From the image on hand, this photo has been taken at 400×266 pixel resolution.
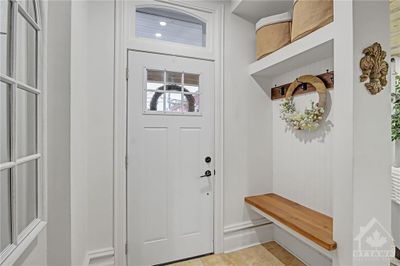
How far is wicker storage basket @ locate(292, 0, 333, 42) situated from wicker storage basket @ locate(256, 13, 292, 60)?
0.81ft

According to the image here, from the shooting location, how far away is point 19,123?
0.95 metres

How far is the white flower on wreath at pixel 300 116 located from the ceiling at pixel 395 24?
1.32 m

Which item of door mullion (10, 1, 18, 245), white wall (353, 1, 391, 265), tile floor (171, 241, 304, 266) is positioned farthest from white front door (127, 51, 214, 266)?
white wall (353, 1, 391, 265)

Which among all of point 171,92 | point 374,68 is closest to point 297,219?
point 374,68

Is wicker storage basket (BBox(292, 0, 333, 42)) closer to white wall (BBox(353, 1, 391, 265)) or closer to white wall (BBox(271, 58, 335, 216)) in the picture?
white wall (BBox(353, 1, 391, 265))

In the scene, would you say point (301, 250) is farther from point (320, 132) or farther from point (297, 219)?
point (320, 132)

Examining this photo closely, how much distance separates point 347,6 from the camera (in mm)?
1368

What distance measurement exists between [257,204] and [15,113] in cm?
213

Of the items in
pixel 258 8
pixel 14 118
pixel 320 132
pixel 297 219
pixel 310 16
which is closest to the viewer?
pixel 14 118

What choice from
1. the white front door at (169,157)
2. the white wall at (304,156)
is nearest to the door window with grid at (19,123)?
the white front door at (169,157)

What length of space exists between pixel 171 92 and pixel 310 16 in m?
1.40

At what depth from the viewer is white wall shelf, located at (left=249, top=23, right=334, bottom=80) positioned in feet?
5.23

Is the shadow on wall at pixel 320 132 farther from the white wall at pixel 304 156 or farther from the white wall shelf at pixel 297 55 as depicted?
the white wall shelf at pixel 297 55

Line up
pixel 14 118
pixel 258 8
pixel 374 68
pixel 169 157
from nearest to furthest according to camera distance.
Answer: pixel 14 118 < pixel 374 68 < pixel 169 157 < pixel 258 8
